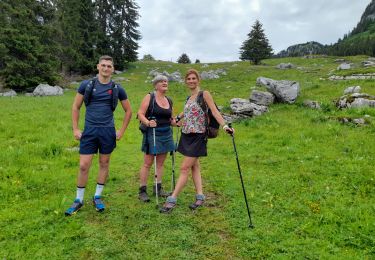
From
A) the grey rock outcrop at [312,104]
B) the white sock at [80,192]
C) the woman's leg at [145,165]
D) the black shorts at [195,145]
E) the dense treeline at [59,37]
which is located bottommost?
the white sock at [80,192]

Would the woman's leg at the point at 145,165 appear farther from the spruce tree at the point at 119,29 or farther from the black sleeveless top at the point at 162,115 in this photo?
the spruce tree at the point at 119,29

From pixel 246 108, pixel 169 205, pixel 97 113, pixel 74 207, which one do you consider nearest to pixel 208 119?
pixel 169 205

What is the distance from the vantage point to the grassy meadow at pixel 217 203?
6133 millimetres

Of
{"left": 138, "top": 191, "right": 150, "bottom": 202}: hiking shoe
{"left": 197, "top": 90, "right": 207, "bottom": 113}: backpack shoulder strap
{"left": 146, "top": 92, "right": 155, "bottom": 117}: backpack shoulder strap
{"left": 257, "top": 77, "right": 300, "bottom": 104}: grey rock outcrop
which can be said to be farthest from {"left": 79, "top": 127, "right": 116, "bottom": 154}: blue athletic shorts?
{"left": 257, "top": 77, "right": 300, "bottom": 104}: grey rock outcrop

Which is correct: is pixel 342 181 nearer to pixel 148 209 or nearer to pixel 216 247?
pixel 216 247

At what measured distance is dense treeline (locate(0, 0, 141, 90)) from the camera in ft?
101

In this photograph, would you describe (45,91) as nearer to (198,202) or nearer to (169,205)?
(169,205)

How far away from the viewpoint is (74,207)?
24.7 ft

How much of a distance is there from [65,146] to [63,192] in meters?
4.78

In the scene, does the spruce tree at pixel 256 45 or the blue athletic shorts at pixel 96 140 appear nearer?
the blue athletic shorts at pixel 96 140

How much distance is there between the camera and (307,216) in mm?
7324

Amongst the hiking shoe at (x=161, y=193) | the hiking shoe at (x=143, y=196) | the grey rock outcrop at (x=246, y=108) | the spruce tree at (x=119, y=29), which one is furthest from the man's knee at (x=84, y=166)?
the spruce tree at (x=119, y=29)

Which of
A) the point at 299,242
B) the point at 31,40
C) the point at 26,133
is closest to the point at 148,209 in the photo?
the point at 299,242

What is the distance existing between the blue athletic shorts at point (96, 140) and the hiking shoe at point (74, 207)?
127 centimetres
